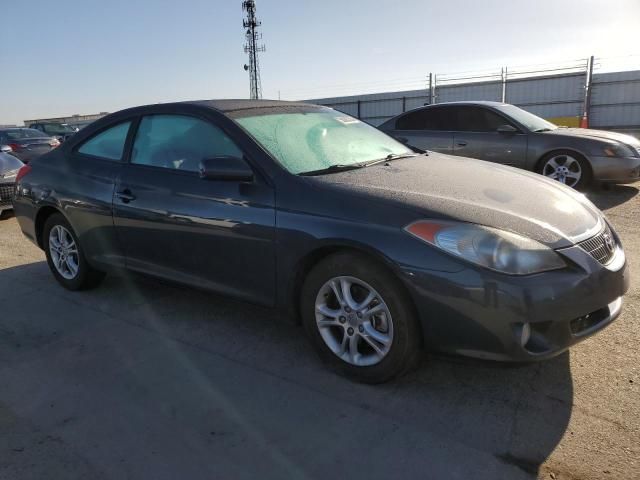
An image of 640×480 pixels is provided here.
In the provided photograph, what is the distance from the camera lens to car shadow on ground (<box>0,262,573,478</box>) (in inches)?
94.6

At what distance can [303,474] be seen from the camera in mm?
2203

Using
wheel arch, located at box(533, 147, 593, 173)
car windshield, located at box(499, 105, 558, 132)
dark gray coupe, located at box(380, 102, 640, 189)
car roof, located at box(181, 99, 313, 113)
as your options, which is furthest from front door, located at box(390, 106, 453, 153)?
car roof, located at box(181, 99, 313, 113)

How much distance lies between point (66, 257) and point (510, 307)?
12.1 ft

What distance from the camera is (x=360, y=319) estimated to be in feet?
9.24

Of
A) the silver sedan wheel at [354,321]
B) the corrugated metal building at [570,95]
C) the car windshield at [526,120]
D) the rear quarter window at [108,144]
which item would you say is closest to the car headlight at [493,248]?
the silver sedan wheel at [354,321]

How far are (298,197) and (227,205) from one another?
51cm

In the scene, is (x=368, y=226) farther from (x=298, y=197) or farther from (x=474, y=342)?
(x=474, y=342)

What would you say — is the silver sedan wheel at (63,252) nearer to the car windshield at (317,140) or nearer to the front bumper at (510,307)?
the car windshield at (317,140)

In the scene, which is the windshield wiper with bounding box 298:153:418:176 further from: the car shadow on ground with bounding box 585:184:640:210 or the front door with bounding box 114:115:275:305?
the car shadow on ground with bounding box 585:184:640:210

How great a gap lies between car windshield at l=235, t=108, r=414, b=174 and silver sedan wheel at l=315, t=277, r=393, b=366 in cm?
77

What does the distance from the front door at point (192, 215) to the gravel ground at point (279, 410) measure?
453 mm

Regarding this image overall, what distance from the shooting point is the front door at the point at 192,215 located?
3141 millimetres

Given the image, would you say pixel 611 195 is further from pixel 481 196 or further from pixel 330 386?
pixel 330 386

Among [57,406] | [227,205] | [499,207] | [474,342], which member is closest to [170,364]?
[57,406]
